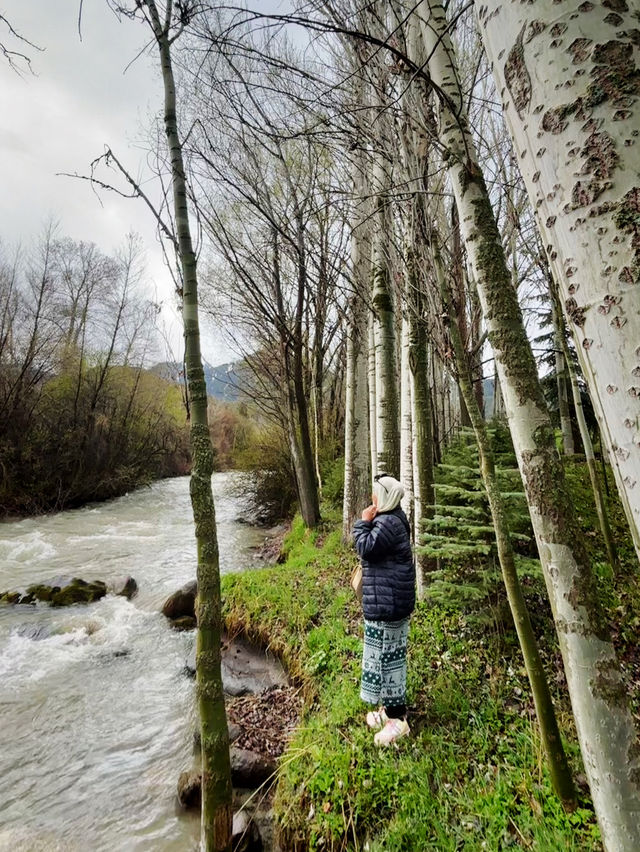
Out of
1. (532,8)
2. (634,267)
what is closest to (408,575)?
(634,267)

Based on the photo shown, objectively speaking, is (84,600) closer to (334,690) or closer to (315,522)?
(315,522)

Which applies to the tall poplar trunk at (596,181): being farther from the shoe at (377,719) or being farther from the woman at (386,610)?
the shoe at (377,719)

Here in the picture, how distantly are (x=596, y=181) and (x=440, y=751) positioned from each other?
3.13 meters

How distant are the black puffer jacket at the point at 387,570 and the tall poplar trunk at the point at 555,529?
4.07ft

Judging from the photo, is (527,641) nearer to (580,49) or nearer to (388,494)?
(388,494)

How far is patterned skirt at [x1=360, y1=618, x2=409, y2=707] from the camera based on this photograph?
2762 millimetres

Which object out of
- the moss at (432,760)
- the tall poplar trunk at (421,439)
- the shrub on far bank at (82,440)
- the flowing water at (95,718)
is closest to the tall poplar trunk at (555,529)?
the moss at (432,760)

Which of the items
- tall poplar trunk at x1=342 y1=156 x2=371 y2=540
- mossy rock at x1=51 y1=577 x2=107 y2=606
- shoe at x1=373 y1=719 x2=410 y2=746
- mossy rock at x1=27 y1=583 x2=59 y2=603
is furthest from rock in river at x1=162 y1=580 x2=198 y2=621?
shoe at x1=373 y1=719 x2=410 y2=746

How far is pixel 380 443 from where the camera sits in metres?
5.20

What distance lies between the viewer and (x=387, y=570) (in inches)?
111

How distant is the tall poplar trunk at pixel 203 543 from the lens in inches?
80.1

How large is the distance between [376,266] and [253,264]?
9.61 feet

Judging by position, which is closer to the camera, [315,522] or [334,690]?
[334,690]

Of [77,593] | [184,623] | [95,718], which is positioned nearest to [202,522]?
[95,718]
